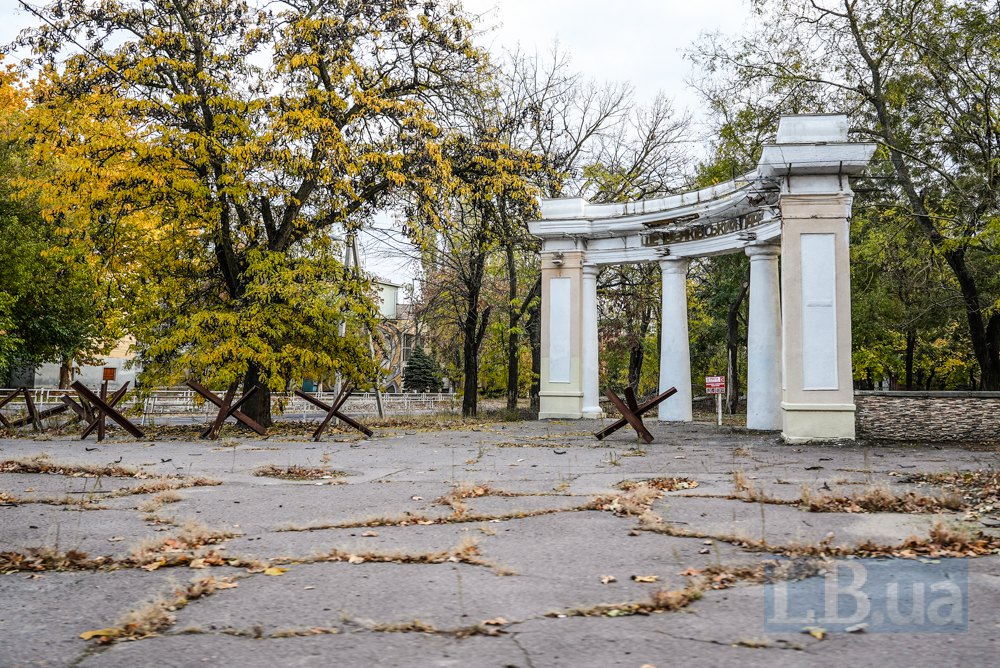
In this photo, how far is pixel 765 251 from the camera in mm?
18234

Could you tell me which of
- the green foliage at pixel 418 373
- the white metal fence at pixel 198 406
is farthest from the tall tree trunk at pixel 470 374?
the green foliage at pixel 418 373

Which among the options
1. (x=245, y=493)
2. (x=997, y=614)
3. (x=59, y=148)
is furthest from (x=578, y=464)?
(x=59, y=148)

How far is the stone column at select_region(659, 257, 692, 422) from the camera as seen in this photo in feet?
68.4

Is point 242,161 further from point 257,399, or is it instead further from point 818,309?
point 818,309

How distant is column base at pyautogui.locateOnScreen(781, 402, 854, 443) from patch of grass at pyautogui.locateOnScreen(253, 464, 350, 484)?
9.13 metres

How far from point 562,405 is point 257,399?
8734 millimetres

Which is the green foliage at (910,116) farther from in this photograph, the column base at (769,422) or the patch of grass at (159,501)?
the patch of grass at (159,501)

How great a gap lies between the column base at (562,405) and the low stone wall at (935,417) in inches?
348

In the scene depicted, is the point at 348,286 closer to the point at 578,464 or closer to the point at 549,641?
the point at 578,464

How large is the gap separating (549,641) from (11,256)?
26.1 m

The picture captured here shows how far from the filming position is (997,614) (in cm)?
333

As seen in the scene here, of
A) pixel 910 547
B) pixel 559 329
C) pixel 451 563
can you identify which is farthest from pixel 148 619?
pixel 559 329

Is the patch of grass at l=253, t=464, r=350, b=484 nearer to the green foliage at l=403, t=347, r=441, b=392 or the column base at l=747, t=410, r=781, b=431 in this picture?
the column base at l=747, t=410, r=781, b=431

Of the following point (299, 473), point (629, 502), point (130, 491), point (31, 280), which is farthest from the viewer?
point (31, 280)
